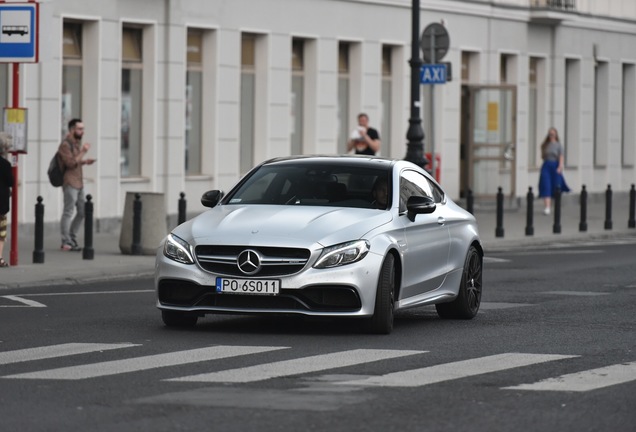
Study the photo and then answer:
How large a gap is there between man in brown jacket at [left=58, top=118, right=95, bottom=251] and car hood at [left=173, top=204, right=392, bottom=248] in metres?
10.9

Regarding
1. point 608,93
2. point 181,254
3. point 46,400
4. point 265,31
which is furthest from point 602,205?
point 46,400

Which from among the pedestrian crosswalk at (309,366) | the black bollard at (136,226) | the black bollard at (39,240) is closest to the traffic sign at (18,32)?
the black bollard at (39,240)

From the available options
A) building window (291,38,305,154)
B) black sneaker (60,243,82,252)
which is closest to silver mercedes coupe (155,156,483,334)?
black sneaker (60,243,82,252)

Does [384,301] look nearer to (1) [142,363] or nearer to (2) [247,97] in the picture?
(1) [142,363]

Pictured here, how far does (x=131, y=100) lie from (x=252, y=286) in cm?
1858

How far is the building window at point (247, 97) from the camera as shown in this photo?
3469cm

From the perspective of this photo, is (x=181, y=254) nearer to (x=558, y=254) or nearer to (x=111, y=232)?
(x=558, y=254)

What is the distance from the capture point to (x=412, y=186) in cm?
1563

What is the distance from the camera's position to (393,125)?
39.9 meters

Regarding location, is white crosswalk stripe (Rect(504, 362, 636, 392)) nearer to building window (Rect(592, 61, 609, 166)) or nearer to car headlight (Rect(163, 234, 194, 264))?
car headlight (Rect(163, 234, 194, 264))

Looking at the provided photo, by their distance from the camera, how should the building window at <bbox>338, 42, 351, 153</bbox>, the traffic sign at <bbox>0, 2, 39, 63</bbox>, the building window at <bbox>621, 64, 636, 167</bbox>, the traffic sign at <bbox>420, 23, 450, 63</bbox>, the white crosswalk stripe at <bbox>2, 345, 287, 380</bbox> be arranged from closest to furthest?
the white crosswalk stripe at <bbox>2, 345, 287, 380</bbox>, the traffic sign at <bbox>0, 2, 39, 63</bbox>, the traffic sign at <bbox>420, 23, 450, 63</bbox>, the building window at <bbox>338, 42, 351, 153</bbox>, the building window at <bbox>621, 64, 636, 167</bbox>

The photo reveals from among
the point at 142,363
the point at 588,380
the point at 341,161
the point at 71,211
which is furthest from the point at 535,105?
the point at 588,380

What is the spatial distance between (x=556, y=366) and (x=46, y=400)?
3591mm

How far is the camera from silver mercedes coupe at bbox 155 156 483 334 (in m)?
13.7
